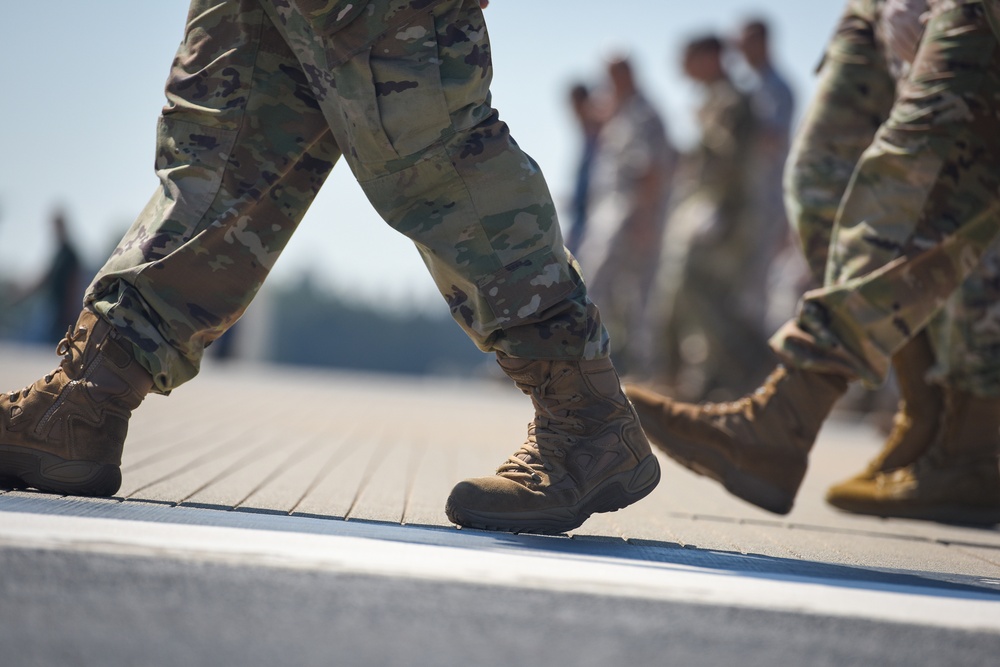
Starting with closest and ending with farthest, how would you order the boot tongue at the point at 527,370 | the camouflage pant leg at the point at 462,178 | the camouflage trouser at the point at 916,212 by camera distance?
the camouflage pant leg at the point at 462,178 → the boot tongue at the point at 527,370 → the camouflage trouser at the point at 916,212

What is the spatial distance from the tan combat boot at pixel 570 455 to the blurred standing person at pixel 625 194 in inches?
225

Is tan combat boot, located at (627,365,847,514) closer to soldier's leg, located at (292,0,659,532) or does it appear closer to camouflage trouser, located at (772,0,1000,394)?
camouflage trouser, located at (772,0,1000,394)

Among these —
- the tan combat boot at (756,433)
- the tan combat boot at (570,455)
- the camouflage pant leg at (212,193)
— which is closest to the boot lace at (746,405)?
the tan combat boot at (756,433)

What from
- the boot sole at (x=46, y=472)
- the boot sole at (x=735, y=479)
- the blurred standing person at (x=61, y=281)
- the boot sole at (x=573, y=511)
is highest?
the boot sole at (x=46, y=472)

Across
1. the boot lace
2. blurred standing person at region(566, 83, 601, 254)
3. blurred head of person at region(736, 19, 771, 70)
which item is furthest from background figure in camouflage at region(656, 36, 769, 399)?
the boot lace

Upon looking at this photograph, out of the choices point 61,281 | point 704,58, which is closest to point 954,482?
point 704,58

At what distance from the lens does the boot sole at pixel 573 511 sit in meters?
1.65

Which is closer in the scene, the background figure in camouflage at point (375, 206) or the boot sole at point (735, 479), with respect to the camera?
the background figure in camouflage at point (375, 206)

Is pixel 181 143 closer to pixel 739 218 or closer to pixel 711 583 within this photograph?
pixel 711 583

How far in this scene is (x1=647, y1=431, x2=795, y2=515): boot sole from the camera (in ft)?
7.24

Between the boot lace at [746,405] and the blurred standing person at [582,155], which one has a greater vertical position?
the boot lace at [746,405]

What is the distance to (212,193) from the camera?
1764 millimetres

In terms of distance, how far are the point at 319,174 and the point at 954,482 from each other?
68.3 inches

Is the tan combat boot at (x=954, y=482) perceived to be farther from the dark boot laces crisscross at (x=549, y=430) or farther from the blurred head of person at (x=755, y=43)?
the blurred head of person at (x=755, y=43)
